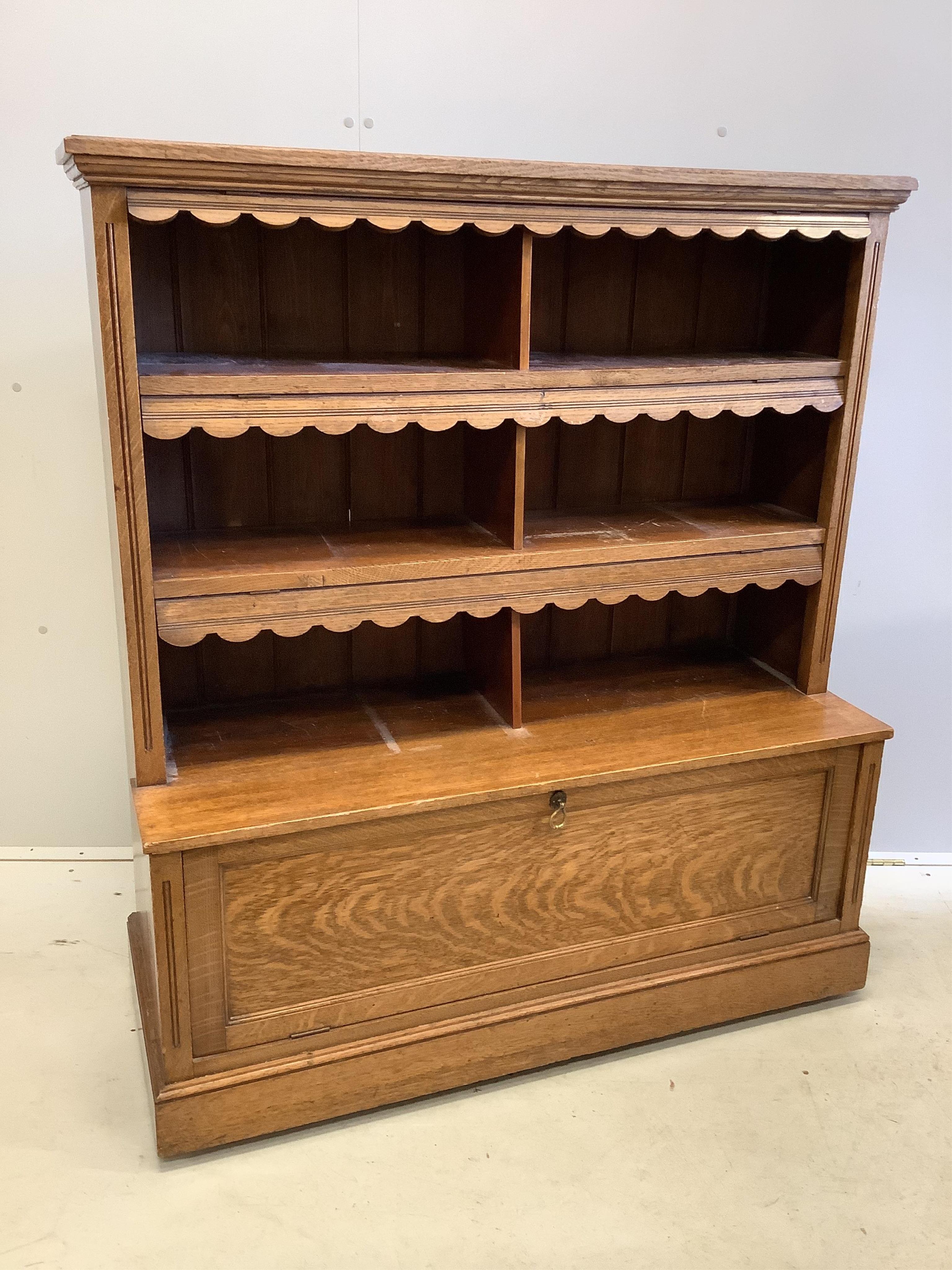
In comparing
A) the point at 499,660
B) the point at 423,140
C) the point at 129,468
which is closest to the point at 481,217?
the point at 423,140

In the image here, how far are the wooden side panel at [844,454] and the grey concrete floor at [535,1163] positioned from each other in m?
0.85

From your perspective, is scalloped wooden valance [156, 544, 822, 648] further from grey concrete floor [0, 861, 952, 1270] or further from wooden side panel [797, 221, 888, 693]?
grey concrete floor [0, 861, 952, 1270]

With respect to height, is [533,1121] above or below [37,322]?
below

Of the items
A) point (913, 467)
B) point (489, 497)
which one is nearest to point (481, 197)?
point (489, 497)

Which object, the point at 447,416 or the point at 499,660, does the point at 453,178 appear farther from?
the point at 499,660

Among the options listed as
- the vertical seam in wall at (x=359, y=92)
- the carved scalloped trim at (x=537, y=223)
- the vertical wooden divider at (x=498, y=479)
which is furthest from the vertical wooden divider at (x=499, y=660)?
the vertical seam in wall at (x=359, y=92)

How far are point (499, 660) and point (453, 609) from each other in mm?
254

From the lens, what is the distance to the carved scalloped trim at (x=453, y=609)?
207 cm

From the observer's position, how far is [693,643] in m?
2.91

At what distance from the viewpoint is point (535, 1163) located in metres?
2.13

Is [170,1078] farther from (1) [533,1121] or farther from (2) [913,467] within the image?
(2) [913,467]

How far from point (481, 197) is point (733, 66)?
41.8 inches

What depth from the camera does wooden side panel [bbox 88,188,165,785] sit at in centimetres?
183

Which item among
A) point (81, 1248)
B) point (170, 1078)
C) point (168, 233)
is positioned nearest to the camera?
point (81, 1248)
